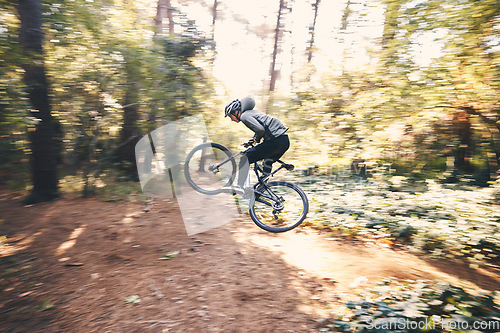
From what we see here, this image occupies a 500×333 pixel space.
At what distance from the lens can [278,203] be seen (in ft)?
15.0

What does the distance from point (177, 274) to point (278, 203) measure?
2.05m

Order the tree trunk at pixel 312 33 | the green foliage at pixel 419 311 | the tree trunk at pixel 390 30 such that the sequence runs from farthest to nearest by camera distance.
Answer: the tree trunk at pixel 312 33 < the tree trunk at pixel 390 30 < the green foliage at pixel 419 311

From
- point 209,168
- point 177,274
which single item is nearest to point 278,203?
point 209,168

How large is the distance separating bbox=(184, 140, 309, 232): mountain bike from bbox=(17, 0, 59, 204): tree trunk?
3373 millimetres

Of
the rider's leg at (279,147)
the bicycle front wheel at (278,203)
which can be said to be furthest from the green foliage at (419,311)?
the rider's leg at (279,147)

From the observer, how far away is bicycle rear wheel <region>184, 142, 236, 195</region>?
5129 millimetres

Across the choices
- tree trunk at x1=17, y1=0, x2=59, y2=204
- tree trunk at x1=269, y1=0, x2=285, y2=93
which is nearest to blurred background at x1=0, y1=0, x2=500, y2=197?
tree trunk at x1=17, y1=0, x2=59, y2=204

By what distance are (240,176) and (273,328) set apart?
267cm

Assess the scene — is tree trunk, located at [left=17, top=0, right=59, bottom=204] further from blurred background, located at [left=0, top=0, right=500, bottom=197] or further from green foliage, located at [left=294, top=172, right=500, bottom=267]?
green foliage, located at [left=294, top=172, right=500, bottom=267]

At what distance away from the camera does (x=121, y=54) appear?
564 cm

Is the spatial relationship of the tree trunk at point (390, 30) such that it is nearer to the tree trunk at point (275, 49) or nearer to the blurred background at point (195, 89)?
the blurred background at point (195, 89)

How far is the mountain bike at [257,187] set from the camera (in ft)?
14.8

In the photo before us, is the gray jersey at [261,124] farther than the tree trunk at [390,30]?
No

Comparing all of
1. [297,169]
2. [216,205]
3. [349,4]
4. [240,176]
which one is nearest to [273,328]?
[240,176]
